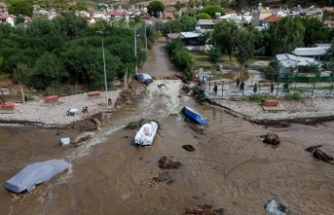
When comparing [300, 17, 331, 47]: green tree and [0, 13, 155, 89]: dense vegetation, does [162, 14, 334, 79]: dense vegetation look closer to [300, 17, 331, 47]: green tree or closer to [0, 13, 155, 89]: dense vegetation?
[300, 17, 331, 47]: green tree

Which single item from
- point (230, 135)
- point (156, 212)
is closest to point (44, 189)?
point (156, 212)

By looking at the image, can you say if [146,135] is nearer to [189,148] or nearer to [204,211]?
[189,148]

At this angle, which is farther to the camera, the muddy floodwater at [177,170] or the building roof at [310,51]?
the building roof at [310,51]

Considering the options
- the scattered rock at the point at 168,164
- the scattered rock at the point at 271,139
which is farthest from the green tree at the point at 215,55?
the scattered rock at the point at 168,164

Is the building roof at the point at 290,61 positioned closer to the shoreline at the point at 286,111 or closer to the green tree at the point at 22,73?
the shoreline at the point at 286,111

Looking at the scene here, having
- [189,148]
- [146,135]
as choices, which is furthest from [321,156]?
[146,135]

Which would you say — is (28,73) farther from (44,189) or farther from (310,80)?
(310,80)
